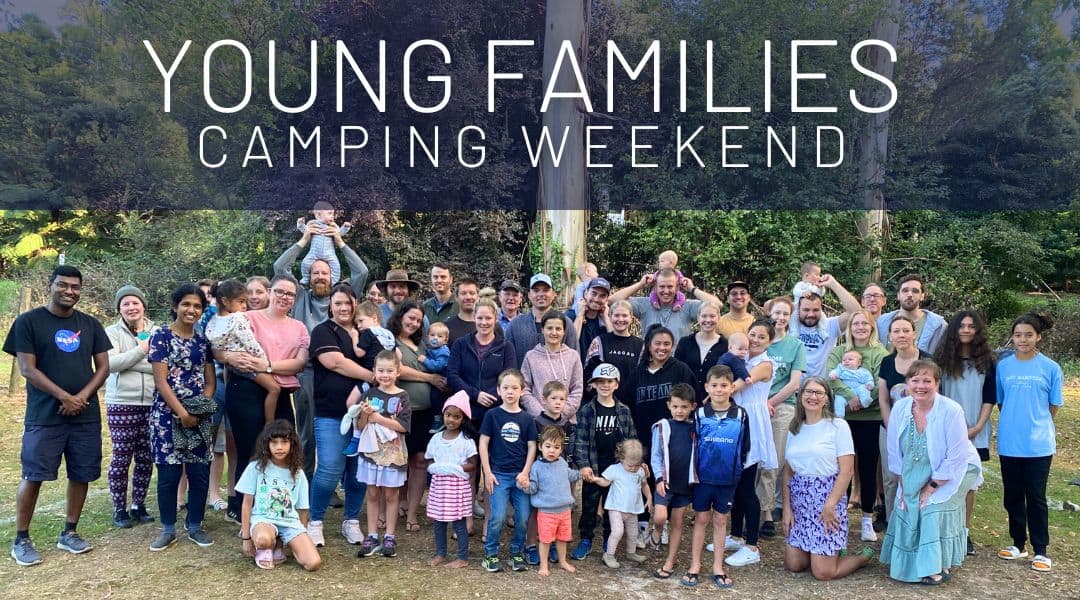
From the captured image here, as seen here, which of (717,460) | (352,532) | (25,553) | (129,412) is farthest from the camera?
(129,412)

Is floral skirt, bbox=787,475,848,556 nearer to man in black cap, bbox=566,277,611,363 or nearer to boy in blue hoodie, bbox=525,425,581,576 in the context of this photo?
boy in blue hoodie, bbox=525,425,581,576

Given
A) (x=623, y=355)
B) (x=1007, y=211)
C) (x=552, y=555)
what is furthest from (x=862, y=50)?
(x=552, y=555)

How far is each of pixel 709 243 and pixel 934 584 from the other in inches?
351

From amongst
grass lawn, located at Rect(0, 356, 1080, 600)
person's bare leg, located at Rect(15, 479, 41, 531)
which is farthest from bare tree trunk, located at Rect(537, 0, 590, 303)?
person's bare leg, located at Rect(15, 479, 41, 531)

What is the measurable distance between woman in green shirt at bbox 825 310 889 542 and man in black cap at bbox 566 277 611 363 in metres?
1.72

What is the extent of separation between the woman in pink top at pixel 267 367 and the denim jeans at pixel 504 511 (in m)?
1.55

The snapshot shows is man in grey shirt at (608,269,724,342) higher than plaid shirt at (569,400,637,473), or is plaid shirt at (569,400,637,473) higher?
man in grey shirt at (608,269,724,342)

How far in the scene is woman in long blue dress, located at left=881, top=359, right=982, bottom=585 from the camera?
4918 millimetres

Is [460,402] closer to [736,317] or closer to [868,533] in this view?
[736,317]

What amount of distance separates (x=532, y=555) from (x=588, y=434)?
A: 2.74 ft

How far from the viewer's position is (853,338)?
238 inches

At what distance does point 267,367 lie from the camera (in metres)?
5.35

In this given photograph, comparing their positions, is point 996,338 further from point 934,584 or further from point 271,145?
point 271,145
